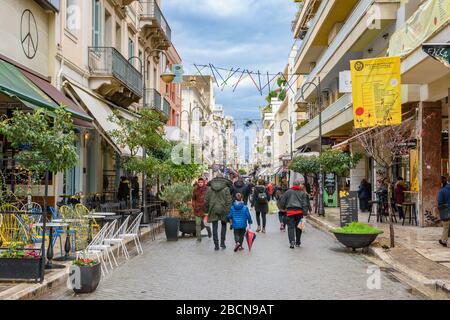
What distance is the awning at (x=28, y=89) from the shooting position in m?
12.1

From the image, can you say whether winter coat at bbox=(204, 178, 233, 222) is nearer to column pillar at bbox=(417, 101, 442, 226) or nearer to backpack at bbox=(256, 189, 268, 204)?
backpack at bbox=(256, 189, 268, 204)

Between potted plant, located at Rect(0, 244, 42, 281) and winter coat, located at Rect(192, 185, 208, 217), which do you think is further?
winter coat, located at Rect(192, 185, 208, 217)

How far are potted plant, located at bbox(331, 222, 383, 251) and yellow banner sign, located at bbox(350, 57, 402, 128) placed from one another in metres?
3.11

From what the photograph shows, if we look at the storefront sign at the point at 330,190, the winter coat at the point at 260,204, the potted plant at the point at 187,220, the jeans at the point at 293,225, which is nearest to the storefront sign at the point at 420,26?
the jeans at the point at 293,225

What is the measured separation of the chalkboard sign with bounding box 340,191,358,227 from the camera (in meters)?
16.8

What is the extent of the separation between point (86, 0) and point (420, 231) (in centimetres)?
1415

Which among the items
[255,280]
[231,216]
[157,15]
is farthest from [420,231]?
[157,15]

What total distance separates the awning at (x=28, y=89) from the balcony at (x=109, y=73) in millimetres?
4648

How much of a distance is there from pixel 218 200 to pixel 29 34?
7173 millimetres

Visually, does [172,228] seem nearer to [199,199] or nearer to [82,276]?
[199,199]

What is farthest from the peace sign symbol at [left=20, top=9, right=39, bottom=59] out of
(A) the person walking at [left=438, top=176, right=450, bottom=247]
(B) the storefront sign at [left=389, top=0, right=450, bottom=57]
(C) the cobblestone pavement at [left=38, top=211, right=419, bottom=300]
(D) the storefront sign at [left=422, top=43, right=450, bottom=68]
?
(A) the person walking at [left=438, top=176, right=450, bottom=247]

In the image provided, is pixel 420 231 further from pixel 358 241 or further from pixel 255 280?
pixel 255 280

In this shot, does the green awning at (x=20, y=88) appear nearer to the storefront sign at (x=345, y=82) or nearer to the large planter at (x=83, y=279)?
the large planter at (x=83, y=279)

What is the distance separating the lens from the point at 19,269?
28.1 ft
